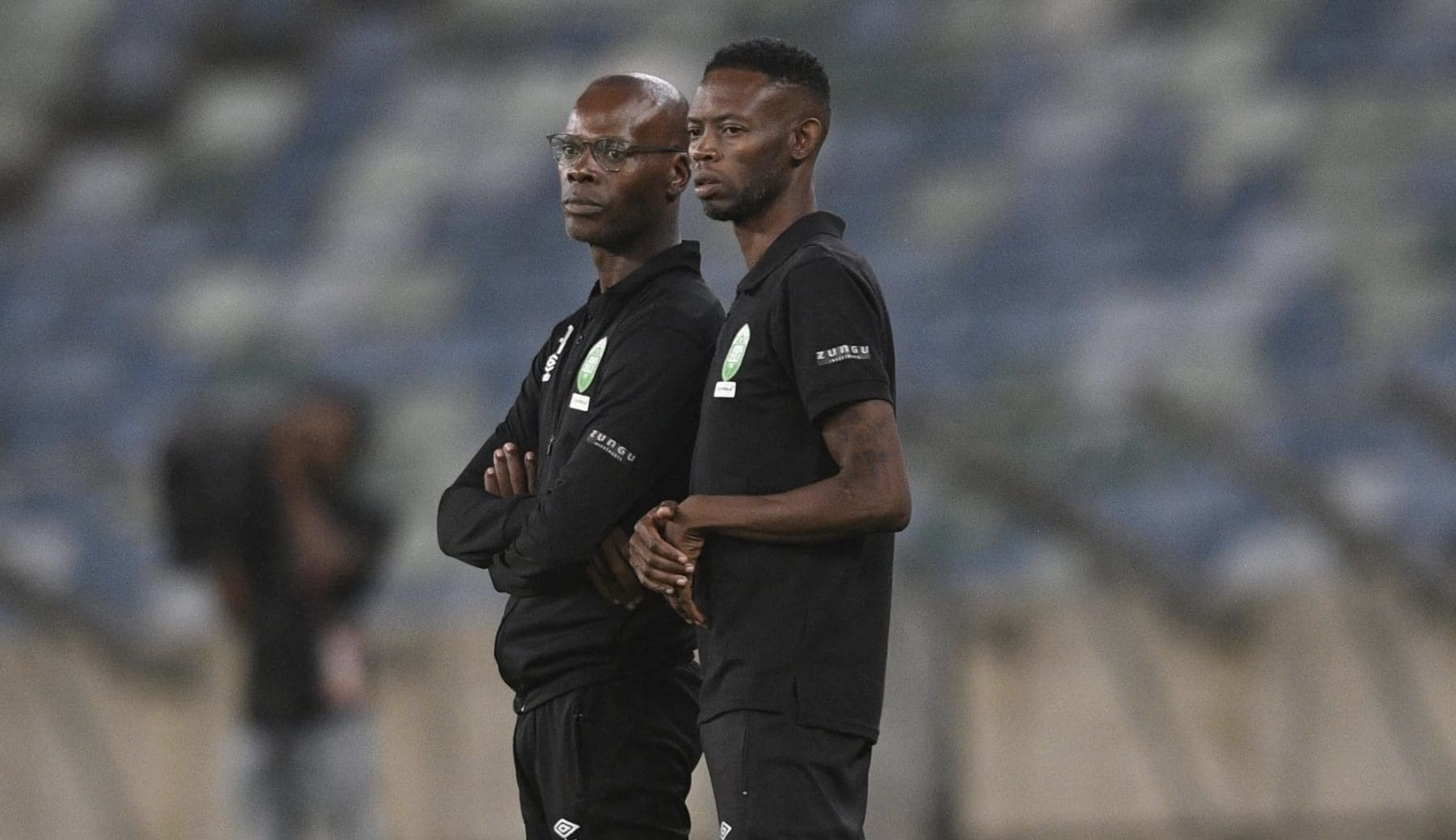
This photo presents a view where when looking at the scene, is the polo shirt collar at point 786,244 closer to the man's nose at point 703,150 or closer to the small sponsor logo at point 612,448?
the man's nose at point 703,150

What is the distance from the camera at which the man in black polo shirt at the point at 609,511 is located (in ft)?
9.88

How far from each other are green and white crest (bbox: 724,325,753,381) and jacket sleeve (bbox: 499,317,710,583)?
0.21 m

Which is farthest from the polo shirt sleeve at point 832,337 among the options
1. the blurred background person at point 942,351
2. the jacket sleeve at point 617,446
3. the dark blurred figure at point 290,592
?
the dark blurred figure at point 290,592

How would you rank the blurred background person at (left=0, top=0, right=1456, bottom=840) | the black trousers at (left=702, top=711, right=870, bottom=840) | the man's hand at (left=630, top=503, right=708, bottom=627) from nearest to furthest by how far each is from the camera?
the black trousers at (left=702, top=711, right=870, bottom=840) < the man's hand at (left=630, top=503, right=708, bottom=627) < the blurred background person at (left=0, top=0, right=1456, bottom=840)

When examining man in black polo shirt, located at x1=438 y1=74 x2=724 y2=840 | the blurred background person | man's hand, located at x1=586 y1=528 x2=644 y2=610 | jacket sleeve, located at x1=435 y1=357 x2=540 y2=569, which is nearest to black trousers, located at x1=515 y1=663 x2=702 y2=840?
man in black polo shirt, located at x1=438 y1=74 x2=724 y2=840

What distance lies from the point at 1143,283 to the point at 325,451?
3.20m

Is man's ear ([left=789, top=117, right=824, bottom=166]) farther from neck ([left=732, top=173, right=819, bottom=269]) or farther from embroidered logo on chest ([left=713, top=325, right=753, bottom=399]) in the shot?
embroidered logo on chest ([left=713, top=325, right=753, bottom=399])

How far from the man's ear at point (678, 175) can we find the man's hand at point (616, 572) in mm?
512

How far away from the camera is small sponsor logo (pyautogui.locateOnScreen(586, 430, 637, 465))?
299 cm

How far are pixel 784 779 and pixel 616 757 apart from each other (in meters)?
0.43

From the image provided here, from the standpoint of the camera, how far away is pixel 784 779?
2689 millimetres

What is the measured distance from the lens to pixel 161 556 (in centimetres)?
681

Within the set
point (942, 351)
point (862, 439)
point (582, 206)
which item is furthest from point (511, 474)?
point (942, 351)

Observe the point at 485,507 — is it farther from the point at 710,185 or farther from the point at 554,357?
the point at 710,185
